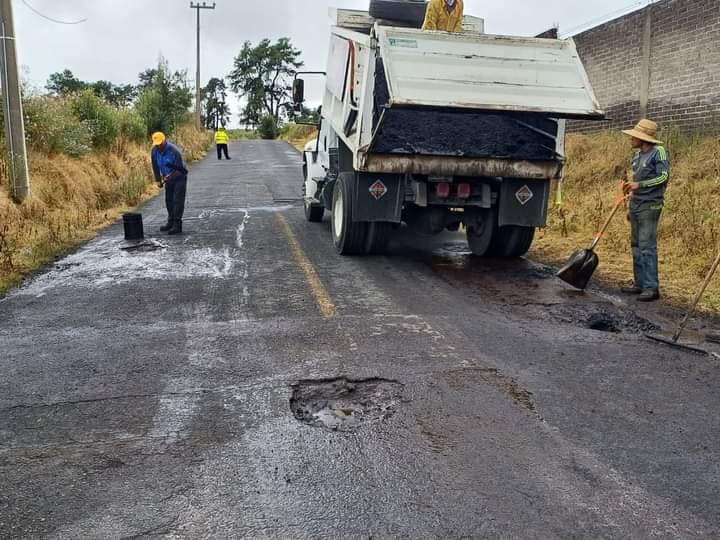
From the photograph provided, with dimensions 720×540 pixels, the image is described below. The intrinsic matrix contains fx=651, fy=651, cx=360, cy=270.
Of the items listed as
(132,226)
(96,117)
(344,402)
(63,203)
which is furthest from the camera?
(96,117)

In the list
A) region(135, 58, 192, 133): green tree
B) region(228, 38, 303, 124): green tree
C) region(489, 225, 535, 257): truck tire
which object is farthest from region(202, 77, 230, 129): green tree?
region(489, 225, 535, 257): truck tire

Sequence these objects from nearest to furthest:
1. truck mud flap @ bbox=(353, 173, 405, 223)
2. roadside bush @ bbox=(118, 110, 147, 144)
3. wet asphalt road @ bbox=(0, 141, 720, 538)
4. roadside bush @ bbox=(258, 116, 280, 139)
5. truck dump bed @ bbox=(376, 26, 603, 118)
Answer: wet asphalt road @ bbox=(0, 141, 720, 538), truck dump bed @ bbox=(376, 26, 603, 118), truck mud flap @ bbox=(353, 173, 405, 223), roadside bush @ bbox=(118, 110, 147, 144), roadside bush @ bbox=(258, 116, 280, 139)

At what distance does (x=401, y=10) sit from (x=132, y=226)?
5.35 m

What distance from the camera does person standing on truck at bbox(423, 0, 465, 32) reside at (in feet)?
27.7

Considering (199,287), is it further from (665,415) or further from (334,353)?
(665,415)

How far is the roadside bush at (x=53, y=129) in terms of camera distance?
15195 millimetres

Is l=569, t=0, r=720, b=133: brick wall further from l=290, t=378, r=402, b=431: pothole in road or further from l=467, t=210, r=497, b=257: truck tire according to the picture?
l=290, t=378, r=402, b=431: pothole in road

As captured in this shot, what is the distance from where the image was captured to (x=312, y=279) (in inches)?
288

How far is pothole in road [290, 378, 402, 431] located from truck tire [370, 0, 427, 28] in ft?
24.8

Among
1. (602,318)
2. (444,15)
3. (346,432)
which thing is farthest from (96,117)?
(346,432)

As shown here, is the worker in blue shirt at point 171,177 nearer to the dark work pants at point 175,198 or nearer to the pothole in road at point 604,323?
the dark work pants at point 175,198

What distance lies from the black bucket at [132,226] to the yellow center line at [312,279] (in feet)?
7.43

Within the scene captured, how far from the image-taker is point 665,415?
12.6ft

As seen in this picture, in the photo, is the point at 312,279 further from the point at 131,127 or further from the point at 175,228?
the point at 131,127
